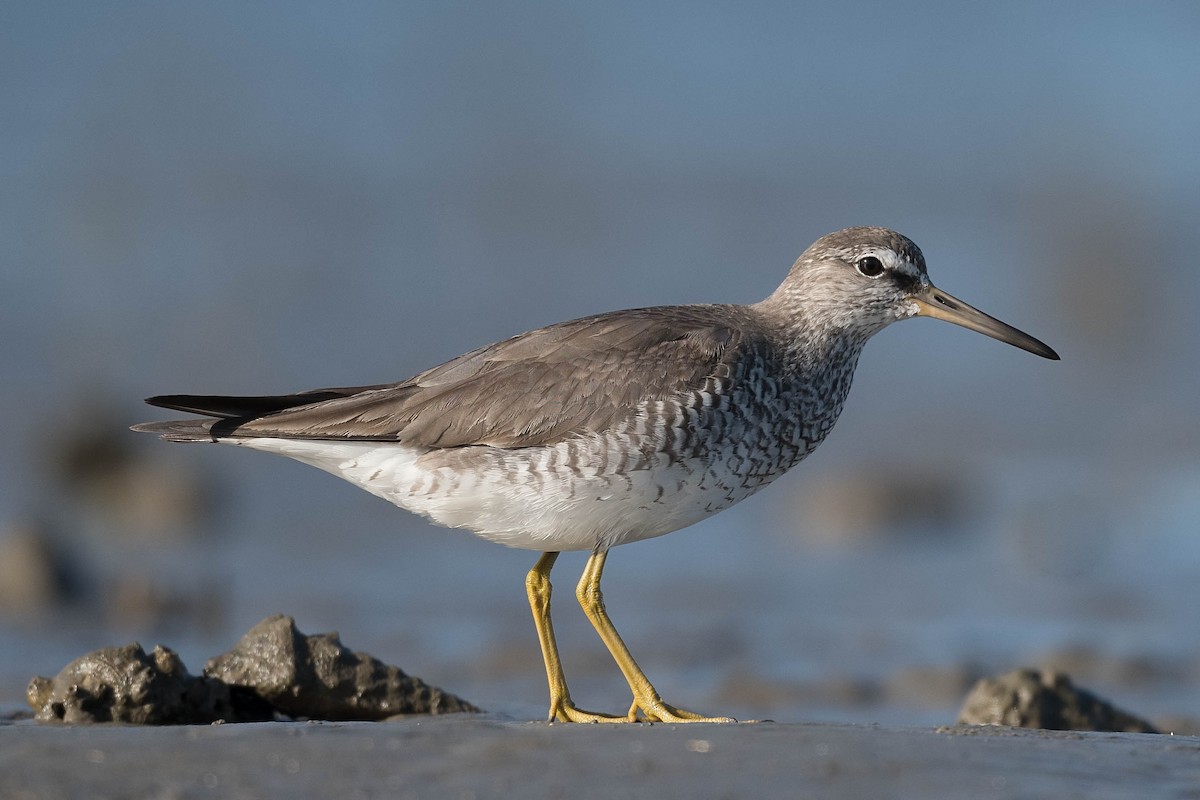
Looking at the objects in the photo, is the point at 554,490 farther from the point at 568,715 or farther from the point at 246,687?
the point at 246,687

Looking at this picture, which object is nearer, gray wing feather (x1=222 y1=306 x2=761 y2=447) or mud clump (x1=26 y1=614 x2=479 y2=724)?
mud clump (x1=26 y1=614 x2=479 y2=724)

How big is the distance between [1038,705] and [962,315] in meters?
2.01

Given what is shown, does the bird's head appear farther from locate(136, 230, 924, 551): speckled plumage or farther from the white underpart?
the white underpart

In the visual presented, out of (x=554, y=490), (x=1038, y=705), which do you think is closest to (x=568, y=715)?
(x=554, y=490)

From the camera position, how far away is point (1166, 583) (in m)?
12.2

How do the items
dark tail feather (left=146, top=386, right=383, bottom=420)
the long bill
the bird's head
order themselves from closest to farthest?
dark tail feather (left=146, top=386, right=383, bottom=420) → the bird's head → the long bill

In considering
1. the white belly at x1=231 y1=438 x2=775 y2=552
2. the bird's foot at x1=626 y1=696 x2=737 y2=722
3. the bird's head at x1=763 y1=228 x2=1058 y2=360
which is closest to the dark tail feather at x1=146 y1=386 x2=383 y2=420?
the white belly at x1=231 y1=438 x2=775 y2=552

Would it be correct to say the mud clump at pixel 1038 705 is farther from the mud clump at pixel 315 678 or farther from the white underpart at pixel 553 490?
the mud clump at pixel 315 678

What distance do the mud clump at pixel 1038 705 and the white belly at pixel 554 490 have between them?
1553mm

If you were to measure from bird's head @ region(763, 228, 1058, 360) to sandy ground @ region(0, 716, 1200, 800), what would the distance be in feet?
8.25

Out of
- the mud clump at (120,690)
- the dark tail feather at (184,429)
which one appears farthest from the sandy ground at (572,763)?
the dark tail feather at (184,429)

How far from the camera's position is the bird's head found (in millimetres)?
7934

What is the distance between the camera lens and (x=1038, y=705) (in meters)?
7.57

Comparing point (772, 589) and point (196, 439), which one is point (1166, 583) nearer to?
point (772, 589)
